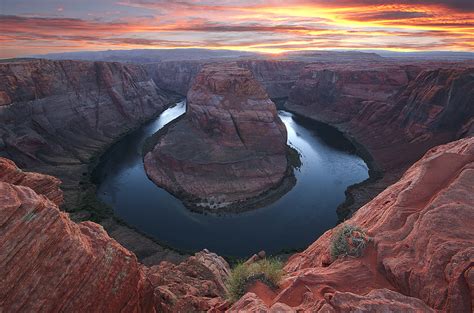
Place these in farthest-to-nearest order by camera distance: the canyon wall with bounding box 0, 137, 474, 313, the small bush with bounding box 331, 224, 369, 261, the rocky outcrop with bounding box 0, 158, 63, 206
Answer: the rocky outcrop with bounding box 0, 158, 63, 206
the small bush with bounding box 331, 224, 369, 261
the canyon wall with bounding box 0, 137, 474, 313

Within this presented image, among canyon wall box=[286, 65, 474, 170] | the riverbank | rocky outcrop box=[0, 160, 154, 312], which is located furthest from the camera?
canyon wall box=[286, 65, 474, 170]

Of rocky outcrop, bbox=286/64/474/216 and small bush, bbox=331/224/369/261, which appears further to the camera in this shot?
rocky outcrop, bbox=286/64/474/216

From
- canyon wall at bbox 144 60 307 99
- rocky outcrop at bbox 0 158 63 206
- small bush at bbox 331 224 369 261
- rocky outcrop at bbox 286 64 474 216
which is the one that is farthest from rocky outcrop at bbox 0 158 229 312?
canyon wall at bbox 144 60 307 99

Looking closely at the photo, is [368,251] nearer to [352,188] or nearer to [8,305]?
[8,305]

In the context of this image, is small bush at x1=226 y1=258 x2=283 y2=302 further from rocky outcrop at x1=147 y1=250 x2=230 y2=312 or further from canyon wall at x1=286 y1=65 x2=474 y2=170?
canyon wall at x1=286 y1=65 x2=474 y2=170

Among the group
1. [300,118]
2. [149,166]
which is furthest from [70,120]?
[300,118]

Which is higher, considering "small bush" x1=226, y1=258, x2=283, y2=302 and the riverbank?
"small bush" x1=226, y1=258, x2=283, y2=302

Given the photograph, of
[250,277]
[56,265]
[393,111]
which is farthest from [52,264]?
[393,111]
